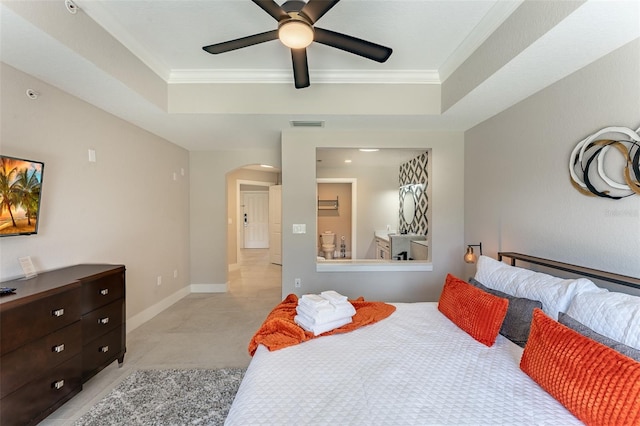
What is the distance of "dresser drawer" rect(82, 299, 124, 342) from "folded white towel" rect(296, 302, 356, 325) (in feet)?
5.29

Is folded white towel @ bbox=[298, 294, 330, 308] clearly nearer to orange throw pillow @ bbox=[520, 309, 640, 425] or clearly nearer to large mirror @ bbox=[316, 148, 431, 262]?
orange throw pillow @ bbox=[520, 309, 640, 425]

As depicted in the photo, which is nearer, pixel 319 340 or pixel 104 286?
pixel 319 340

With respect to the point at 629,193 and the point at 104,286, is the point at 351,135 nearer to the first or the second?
the point at 629,193

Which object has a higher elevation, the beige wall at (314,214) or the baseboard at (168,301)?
the beige wall at (314,214)

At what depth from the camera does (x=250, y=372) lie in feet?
4.64

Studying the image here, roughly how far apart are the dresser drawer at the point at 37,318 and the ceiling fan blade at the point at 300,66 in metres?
2.20

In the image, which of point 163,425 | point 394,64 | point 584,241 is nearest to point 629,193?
point 584,241

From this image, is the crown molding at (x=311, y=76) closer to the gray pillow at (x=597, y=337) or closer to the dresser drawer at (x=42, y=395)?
the gray pillow at (x=597, y=337)

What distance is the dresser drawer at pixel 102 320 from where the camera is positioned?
210 centimetres

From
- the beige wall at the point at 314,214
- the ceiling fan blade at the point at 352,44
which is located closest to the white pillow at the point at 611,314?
the ceiling fan blade at the point at 352,44

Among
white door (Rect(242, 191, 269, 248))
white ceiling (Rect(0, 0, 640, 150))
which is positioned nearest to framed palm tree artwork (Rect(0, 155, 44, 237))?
white ceiling (Rect(0, 0, 640, 150))

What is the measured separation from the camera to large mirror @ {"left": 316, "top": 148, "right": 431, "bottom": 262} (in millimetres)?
5082

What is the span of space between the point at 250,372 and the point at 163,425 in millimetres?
937

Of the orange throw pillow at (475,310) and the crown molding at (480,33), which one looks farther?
the crown molding at (480,33)
